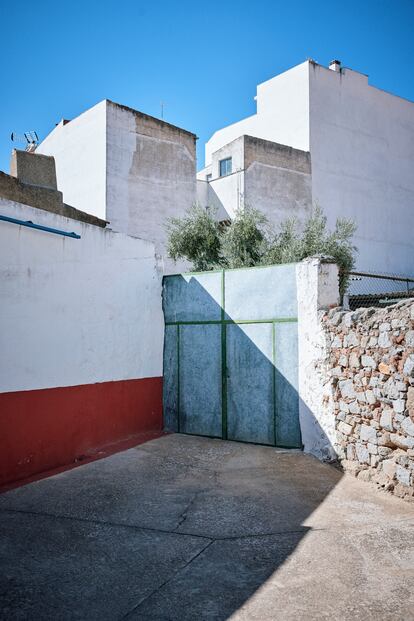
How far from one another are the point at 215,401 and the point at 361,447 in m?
3.02

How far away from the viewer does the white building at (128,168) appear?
17.3 metres

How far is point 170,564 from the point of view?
14.1 feet

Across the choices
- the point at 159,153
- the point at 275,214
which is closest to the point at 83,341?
the point at 159,153

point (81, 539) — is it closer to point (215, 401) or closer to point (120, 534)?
point (120, 534)

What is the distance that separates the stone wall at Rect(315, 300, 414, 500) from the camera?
5.93 m

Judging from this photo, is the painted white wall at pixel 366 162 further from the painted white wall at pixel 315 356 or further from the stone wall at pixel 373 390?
the stone wall at pixel 373 390

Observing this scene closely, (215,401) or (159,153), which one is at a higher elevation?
(159,153)

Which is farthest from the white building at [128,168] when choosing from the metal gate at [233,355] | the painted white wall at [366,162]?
the metal gate at [233,355]

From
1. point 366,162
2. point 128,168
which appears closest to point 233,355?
point 128,168

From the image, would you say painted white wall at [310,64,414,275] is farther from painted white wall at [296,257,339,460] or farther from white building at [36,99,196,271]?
painted white wall at [296,257,339,460]

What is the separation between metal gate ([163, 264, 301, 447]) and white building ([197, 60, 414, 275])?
1108 centimetres

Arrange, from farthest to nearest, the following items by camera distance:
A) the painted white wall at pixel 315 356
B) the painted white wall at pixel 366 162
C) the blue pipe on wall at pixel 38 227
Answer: the painted white wall at pixel 366 162 < the painted white wall at pixel 315 356 < the blue pipe on wall at pixel 38 227

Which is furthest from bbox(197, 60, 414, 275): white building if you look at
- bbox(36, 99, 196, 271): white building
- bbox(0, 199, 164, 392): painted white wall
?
bbox(0, 199, 164, 392): painted white wall

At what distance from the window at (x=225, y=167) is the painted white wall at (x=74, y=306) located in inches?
494
